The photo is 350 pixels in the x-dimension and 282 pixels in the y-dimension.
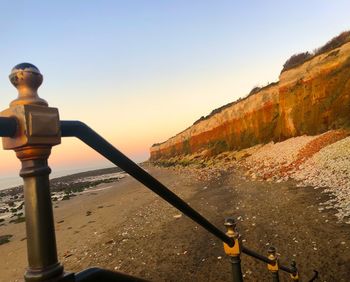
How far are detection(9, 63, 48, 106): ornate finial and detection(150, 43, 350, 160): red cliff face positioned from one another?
26581mm

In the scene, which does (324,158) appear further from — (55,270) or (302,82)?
(55,270)

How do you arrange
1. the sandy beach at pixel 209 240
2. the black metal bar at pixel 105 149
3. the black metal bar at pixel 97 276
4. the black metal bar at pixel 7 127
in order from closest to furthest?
the black metal bar at pixel 7 127, the black metal bar at pixel 97 276, the black metal bar at pixel 105 149, the sandy beach at pixel 209 240

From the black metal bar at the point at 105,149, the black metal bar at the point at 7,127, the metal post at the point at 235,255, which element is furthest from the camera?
the metal post at the point at 235,255

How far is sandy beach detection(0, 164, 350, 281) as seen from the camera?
27.1 feet

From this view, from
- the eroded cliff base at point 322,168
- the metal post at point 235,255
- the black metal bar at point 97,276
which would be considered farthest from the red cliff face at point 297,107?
the black metal bar at point 97,276

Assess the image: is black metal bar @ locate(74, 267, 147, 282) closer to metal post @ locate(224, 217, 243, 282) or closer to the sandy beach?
metal post @ locate(224, 217, 243, 282)

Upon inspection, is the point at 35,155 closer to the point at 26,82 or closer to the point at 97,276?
the point at 26,82

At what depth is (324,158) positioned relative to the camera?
18.1 m

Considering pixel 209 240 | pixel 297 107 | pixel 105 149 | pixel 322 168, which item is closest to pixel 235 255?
pixel 105 149

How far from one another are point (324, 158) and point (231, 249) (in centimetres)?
1747

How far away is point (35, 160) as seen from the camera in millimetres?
1155

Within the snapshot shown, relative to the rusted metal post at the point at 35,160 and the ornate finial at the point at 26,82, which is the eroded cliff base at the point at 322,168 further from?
the ornate finial at the point at 26,82

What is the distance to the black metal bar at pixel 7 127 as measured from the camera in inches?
43.5

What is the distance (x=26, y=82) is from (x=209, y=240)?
413 inches
